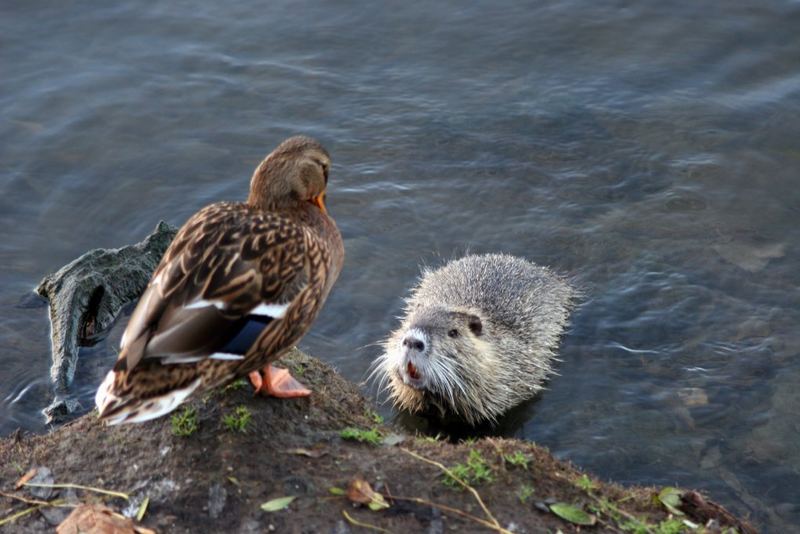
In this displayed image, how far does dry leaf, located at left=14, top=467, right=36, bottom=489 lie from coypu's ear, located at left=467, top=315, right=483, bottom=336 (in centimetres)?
376

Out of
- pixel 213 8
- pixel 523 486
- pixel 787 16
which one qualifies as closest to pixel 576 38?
pixel 787 16

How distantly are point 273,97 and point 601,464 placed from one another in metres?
5.86

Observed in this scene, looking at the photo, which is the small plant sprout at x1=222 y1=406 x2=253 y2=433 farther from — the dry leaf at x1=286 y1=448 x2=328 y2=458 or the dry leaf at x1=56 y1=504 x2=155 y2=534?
the dry leaf at x1=56 y1=504 x2=155 y2=534

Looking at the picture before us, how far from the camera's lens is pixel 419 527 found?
15.4 feet

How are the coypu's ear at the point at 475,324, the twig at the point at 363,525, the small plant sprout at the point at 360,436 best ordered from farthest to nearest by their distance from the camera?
the coypu's ear at the point at 475,324, the small plant sprout at the point at 360,436, the twig at the point at 363,525

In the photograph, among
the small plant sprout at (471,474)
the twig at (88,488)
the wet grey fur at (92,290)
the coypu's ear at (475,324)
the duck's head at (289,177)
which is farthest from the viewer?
the coypu's ear at (475,324)

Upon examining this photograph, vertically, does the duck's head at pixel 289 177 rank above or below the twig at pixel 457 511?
above

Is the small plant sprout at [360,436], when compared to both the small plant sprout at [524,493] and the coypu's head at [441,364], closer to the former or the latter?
the small plant sprout at [524,493]

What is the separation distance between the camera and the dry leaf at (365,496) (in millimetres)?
4758

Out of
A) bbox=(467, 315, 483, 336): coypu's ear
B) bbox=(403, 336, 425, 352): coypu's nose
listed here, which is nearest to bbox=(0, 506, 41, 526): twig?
bbox=(403, 336, 425, 352): coypu's nose

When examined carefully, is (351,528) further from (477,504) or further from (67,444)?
(67,444)

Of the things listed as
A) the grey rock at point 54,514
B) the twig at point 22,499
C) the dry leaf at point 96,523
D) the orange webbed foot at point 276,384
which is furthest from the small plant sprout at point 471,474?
the twig at point 22,499

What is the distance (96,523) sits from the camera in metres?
4.56

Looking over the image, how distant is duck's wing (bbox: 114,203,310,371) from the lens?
4.59 m
